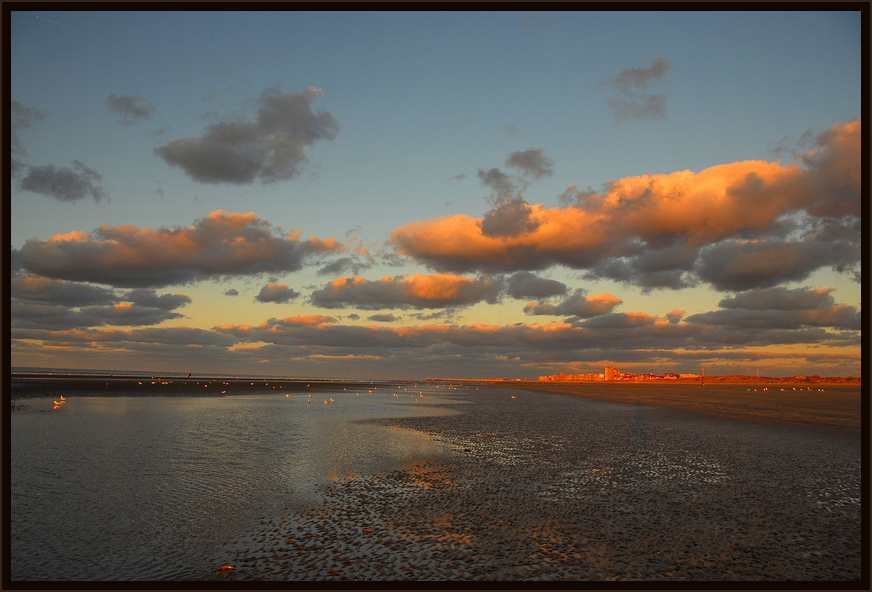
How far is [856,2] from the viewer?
6777 mm

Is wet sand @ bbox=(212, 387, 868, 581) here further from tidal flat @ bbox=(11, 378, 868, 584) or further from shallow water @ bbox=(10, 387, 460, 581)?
shallow water @ bbox=(10, 387, 460, 581)

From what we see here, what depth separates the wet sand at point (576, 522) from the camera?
30.6ft

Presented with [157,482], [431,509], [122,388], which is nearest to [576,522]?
[431,509]

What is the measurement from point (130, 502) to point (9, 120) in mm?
11049

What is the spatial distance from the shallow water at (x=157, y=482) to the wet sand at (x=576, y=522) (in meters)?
1.26

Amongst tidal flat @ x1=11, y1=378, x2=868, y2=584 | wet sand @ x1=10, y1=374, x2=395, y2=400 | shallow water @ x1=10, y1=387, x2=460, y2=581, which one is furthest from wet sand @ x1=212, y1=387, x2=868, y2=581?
wet sand @ x1=10, y1=374, x2=395, y2=400

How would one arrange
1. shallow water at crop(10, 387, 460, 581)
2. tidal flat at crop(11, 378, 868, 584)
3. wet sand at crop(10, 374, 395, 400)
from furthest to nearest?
wet sand at crop(10, 374, 395, 400) → shallow water at crop(10, 387, 460, 581) → tidal flat at crop(11, 378, 868, 584)

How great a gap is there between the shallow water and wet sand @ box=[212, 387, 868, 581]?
126 centimetres

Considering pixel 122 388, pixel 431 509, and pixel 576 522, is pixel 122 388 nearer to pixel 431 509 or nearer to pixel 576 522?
pixel 431 509

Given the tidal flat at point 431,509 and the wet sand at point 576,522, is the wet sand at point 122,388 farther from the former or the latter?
the wet sand at point 576,522

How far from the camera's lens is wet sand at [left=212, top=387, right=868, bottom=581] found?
9.32m

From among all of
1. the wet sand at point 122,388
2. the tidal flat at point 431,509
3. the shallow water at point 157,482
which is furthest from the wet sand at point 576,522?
the wet sand at point 122,388

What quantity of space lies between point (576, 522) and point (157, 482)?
1338cm

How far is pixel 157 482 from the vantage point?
15969 mm
